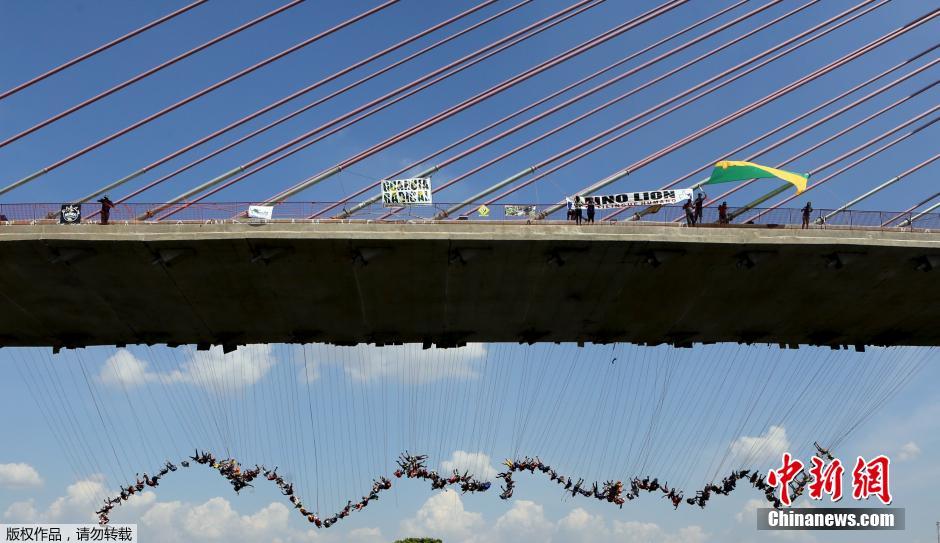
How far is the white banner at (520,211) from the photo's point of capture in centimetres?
2838

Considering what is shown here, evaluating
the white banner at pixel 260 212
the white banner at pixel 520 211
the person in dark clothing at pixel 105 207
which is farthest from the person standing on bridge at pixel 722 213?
the person in dark clothing at pixel 105 207

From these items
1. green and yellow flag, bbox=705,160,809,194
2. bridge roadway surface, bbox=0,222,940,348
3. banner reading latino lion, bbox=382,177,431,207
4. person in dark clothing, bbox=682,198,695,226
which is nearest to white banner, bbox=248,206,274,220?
bridge roadway surface, bbox=0,222,940,348

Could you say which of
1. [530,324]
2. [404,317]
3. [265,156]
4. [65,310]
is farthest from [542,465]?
[65,310]

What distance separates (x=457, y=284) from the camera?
100ft

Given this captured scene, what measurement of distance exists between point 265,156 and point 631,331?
17.3 metres

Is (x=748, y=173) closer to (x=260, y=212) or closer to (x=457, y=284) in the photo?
(x=457, y=284)

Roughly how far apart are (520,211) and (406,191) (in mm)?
4454

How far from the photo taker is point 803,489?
35.6 m

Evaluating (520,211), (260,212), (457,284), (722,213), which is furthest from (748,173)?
(260,212)

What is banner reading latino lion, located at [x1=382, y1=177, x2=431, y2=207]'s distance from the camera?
29.8 meters

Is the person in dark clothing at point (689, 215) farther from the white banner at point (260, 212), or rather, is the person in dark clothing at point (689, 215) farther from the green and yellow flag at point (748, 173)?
the white banner at point (260, 212)

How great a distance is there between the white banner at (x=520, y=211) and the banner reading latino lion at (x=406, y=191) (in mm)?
3181

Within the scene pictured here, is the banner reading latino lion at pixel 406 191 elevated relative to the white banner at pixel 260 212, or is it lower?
elevated

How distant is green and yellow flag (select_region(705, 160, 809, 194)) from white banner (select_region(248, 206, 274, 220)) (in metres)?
17.3
